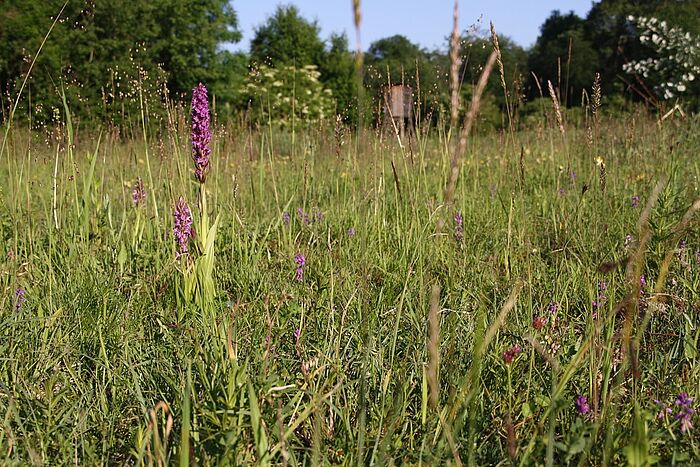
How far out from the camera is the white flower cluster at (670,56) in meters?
10.4

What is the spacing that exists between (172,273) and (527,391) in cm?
118

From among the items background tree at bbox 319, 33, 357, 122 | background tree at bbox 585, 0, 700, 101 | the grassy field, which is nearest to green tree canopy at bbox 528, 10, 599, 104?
background tree at bbox 585, 0, 700, 101

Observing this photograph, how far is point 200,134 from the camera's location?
1.89 metres

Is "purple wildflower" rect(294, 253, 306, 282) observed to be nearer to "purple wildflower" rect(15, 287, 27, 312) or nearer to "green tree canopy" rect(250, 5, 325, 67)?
"purple wildflower" rect(15, 287, 27, 312)

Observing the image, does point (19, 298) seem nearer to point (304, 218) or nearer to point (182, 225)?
point (182, 225)

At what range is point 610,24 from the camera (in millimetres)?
28000

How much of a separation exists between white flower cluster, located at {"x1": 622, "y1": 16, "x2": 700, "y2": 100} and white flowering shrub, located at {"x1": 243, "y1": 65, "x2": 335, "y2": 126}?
5507 millimetres

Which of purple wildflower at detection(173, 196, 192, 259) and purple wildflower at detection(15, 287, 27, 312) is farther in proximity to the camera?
purple wildflower at detection(173, 196, 192, 259)

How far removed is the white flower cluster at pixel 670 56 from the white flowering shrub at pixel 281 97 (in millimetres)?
5507

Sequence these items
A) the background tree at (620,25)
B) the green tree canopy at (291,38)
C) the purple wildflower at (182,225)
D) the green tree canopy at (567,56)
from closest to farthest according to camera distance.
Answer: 1. the purple wildflower at (182,225)
2. the background tree at (620,25)
3. the green tree canopy at (567,56)
4. the green tree canopy at (291,38)

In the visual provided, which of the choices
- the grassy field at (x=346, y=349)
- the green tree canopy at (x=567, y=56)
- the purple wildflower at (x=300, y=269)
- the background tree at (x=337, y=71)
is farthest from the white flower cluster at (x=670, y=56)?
the background tree at (x=337, y=71)

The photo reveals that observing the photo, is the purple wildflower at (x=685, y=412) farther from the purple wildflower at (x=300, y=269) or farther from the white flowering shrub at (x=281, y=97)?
the white flowering shrub at (x=281, y=97)

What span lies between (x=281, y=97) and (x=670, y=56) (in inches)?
444

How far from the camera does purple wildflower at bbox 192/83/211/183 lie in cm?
189
